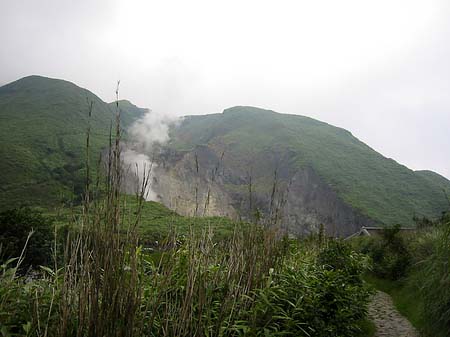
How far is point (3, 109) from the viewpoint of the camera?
290 ft

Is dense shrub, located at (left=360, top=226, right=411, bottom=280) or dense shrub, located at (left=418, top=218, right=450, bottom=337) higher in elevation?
dense shrub, located at (left=418, top=218, right=450, bottom=337)

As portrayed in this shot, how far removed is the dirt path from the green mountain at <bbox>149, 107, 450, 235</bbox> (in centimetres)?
3244

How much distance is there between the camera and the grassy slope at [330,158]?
5994cm

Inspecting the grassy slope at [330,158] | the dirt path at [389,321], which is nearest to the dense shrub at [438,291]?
the dirt path at [389,321]

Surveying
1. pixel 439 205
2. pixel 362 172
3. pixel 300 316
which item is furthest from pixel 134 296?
pixel 362 172

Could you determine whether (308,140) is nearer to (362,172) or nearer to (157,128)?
(362,172)

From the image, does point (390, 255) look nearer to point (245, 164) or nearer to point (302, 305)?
point (302, 305)

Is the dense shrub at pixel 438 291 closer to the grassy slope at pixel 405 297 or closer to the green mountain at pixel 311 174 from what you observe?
the grassy slope at pixel 405 297

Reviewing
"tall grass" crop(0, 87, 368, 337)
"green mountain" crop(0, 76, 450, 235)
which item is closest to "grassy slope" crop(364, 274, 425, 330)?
"tall grass" crop(0, 87, 368, 337)

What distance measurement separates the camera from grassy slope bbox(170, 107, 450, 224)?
59941 mm

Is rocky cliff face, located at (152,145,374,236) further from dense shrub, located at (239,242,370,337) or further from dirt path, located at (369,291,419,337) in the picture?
dense shrub, located at (239,242,370,337)

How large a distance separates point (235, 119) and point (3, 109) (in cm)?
6929

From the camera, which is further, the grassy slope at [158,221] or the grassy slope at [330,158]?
the grassy slope at [330,158]

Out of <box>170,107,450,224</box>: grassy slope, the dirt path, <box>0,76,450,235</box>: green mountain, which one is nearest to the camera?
the dirt path
